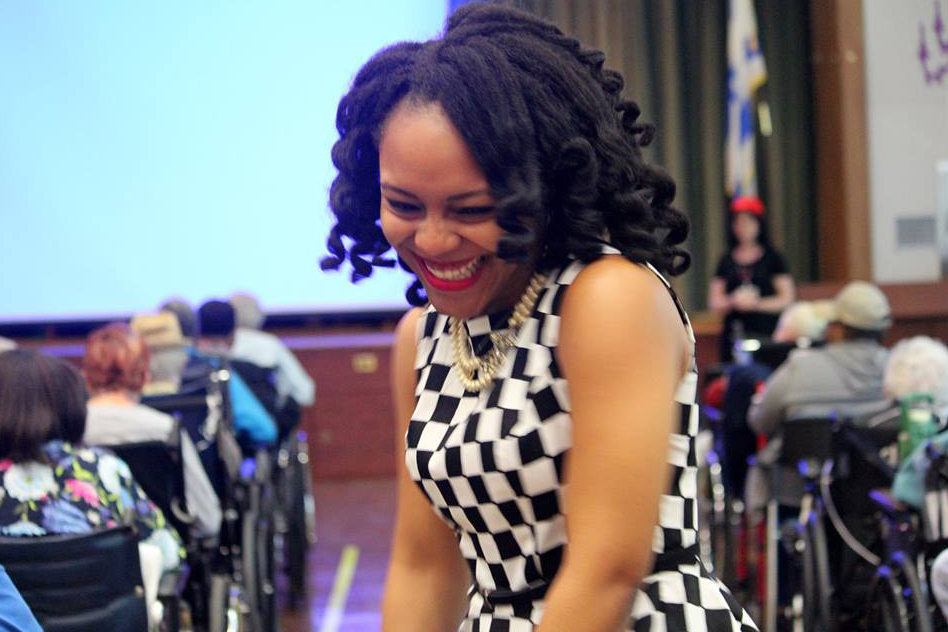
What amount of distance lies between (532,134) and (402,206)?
13cm

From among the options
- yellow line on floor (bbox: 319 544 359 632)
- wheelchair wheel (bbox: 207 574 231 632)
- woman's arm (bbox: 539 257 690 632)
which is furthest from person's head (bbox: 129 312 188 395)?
woman's arm (bbox: 539 257 690 632)

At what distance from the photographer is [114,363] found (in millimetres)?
3703

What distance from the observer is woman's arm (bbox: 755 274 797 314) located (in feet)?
24.4

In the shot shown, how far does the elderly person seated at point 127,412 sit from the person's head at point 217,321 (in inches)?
50.0

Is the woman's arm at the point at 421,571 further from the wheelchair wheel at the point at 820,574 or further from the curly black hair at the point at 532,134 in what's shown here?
the wheelchair wheel at the point at 820,574

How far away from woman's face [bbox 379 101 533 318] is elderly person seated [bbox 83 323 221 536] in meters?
2.50

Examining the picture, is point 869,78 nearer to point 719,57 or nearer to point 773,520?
point 719,57

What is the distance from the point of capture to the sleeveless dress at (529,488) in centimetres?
116

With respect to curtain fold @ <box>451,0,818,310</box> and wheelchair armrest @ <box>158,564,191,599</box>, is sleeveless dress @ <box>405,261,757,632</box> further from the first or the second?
curtain fold @ <box>451,0,818,310</box>

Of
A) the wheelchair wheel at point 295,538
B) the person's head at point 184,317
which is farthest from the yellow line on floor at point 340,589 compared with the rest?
the person's head at point 184,317

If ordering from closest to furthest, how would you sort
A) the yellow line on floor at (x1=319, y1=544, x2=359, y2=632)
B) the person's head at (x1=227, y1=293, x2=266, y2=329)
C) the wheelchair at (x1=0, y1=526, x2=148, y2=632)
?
the wheelchair at (x1=0, y1=526, x2=148, y2=632), the yellow line on floor at (x1=319, y1=544, x2=359, y2=632), the person's head at (x1=227, y1=293, x2=266, y2=329)

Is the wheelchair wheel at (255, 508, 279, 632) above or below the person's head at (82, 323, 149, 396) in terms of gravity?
below

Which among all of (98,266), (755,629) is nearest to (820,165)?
(98,266)

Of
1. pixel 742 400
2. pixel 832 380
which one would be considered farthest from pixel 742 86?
pixel 832 380
